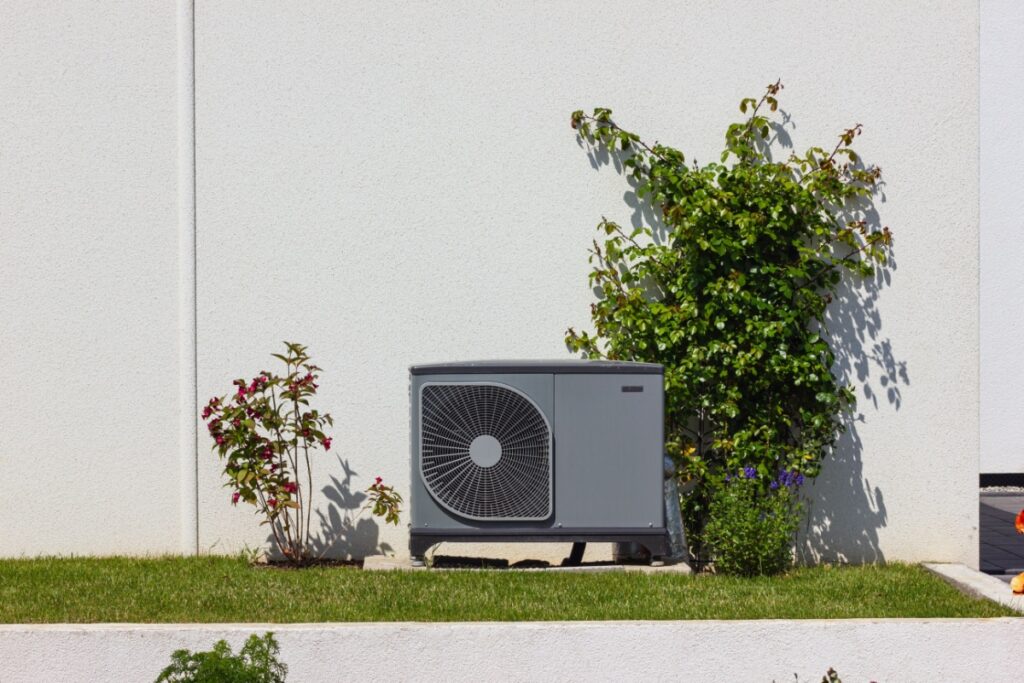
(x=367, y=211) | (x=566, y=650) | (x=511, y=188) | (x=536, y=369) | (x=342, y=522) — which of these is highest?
(x=511, y=188)

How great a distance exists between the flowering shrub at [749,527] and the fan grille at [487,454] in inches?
39.4

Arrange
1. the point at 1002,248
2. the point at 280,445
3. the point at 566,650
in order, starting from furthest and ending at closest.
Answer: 1. the point at 1002,248
2. the point at 280,445
3. the point at 566,650

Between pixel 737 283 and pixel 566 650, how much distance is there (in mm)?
2710

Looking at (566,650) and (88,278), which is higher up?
(88,278)

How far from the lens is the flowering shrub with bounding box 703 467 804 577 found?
622 cm

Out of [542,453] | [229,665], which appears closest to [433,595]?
[542,453]

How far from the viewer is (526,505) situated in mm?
6070

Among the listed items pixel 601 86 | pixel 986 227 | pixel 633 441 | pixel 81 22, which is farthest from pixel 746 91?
pixel 986 227

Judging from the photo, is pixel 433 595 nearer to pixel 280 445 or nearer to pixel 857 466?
pixel 280 445

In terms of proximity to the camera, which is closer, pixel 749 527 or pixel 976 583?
pixel 976 583

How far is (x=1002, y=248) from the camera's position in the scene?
447 inches

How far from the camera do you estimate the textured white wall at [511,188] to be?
22.5ft

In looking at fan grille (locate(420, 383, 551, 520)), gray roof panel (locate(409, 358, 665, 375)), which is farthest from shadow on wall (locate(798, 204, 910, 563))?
fan grille (locate(420, 383, 551, 520))

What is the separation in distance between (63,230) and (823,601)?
4786 millimetres
